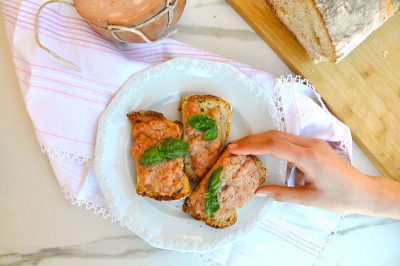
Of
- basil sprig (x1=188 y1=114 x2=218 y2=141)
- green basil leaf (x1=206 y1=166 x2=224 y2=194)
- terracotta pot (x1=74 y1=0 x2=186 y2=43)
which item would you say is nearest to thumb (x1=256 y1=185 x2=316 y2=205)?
green basil leaf (x1=206 y1=166 x2=224 y2=194)

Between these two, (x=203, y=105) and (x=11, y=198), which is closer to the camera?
(x=203, y=105)

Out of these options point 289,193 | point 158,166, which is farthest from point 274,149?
point 158,166

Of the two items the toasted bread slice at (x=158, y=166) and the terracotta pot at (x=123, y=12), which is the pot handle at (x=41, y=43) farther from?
the toasted bread slice at (x=158, y=166)

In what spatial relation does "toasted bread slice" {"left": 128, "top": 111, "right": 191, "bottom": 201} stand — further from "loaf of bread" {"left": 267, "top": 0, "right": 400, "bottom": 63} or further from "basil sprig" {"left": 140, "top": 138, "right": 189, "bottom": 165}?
"loaf of bread" {"left": 267, "top": 0, "right": 400, "bottom": 63}

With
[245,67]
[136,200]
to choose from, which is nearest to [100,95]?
[136,200]

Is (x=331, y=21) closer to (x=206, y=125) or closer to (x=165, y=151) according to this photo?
(x=206, y=125)

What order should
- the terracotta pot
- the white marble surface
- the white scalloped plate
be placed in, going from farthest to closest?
the white marble surface, the white scalloped plate, the terracotta pot

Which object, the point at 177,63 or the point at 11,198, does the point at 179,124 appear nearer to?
the point at 177,63

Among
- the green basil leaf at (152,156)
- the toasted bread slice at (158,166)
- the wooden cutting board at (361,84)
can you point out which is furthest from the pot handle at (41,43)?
the wooden cutting board at (361,84)
